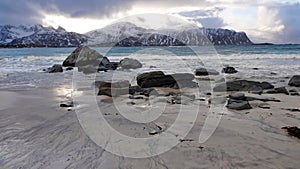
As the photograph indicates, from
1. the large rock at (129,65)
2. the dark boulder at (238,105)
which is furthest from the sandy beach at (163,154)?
the large rock at (129,65)

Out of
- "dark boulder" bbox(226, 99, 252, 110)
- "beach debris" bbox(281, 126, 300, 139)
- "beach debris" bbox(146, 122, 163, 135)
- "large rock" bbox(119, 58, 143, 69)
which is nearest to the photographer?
"beach debris" bbox(281, 126, 300, 139)

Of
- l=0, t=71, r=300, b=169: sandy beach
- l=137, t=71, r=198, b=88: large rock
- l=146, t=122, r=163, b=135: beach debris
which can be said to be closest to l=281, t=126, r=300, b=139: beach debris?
l=0, t=71, r=300, b=169: sandy beach

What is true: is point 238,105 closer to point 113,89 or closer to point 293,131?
point 293,131

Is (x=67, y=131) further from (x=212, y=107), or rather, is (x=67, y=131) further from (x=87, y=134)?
(x=212, y=107)

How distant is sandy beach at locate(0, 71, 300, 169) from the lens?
470cm

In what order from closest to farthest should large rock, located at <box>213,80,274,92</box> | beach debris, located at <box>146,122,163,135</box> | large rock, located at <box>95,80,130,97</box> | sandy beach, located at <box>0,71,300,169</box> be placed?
sandy beach, located at <box>0,71,300,169</box> < beach debris, located at <box>146,122,163,135</box> < large rock, located at <box>95,80,130,97</box> < large rock, located at <box>213,80,274,92</box>

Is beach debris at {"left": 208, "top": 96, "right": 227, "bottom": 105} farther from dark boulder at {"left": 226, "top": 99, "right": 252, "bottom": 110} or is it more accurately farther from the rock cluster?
the rock cluster

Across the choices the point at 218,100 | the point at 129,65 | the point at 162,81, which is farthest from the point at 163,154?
the point at 129,65

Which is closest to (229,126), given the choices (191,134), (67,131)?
(191,134)

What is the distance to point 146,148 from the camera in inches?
209

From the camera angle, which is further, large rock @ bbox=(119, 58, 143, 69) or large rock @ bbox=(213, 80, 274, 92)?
large rock @ bbox=(119, 58, 143, 69)

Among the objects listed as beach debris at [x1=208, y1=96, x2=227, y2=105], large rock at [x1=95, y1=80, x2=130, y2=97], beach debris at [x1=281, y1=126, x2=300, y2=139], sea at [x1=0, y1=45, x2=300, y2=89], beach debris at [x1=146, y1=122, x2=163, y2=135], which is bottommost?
sea at [x1=0, y1=45, x2=300, y2=89]

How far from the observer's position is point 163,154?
503cm

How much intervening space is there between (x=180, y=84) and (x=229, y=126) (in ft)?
20.7
